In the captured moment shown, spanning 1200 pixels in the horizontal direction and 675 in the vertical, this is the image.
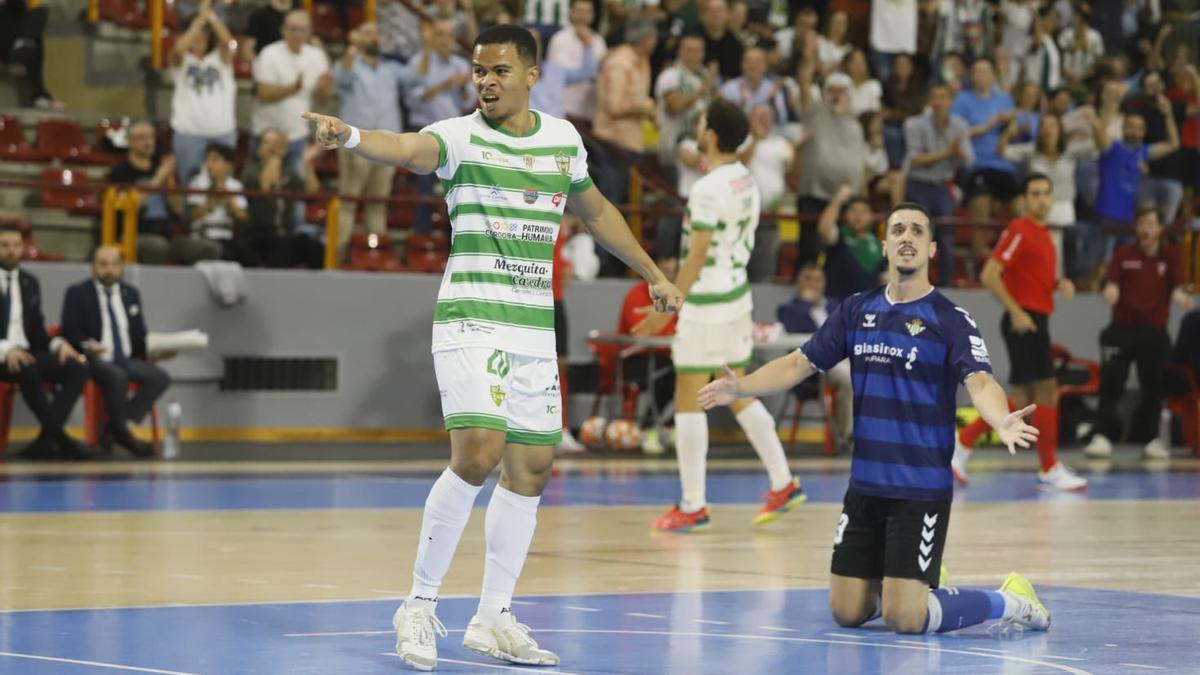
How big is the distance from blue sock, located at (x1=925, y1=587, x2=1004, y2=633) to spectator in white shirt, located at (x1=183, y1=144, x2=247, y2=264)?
1214 centimetres

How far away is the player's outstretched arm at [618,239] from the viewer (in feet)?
24.8

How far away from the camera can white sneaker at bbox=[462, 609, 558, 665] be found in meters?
6.89

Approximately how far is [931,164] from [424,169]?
50.5 feet

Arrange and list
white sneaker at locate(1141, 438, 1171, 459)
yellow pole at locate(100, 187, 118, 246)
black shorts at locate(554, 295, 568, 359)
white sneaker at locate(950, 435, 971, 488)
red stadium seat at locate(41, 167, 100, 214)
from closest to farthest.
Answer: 1. white sneaker at locate(950, 435, 971, 488)
2. yellow pole at locate(100, 187, 118, 246)
3. black shorts at locate(554, 295, 568, 359)
4. red stadium seat at locate(41, 167, 100, 214)
5. white sneaker at locate(1141, 438, 1171, 459)

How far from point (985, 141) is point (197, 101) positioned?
9131mm

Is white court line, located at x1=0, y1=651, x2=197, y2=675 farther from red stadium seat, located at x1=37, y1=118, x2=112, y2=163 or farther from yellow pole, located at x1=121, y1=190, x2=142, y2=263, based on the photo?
red stadium seat, located at x1=37, y1=118, x2=112, y2=163

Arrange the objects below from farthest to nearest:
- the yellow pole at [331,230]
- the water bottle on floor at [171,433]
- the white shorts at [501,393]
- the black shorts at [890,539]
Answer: the yellow pole at [331,230] < the water bottle on floor at [171,433] < the black shorts at [890,539] < the white shorts at [501,393]

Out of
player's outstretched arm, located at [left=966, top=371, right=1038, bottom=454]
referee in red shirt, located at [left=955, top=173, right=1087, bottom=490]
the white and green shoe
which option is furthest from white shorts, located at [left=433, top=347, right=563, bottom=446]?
referee in red shirt, located at [left=955, top=173, right=1087, bottom=490]

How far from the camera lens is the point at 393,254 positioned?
20250 millimetres

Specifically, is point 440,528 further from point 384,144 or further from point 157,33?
point 157,33

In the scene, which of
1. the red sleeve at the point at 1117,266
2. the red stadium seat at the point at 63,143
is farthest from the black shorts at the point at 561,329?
the red sleeve at the point at 1117,266

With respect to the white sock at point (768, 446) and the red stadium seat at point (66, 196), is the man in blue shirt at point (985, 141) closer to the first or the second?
the red stadium seat at point (66, 196)

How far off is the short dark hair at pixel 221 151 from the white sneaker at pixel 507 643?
40.1ft

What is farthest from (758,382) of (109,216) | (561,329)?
(109,216)
